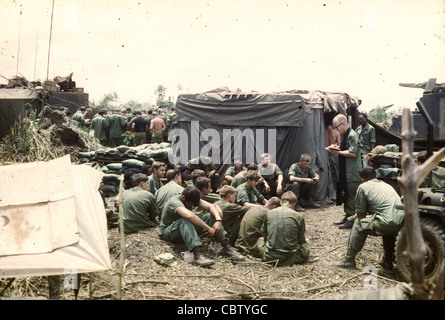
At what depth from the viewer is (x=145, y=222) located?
8.23m

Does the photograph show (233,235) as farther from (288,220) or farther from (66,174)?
(66,174)

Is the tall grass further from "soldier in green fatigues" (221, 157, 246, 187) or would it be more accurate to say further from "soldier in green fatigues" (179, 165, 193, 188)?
"soldier in green fatigues" (221, 157, 246, 187)

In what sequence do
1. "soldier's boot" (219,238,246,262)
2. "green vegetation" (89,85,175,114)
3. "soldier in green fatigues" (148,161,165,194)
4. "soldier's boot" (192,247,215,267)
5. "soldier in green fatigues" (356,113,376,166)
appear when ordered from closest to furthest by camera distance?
"soldier's boot" (192,247,215,267)
"soldier's boot" (219,238,246,262)
"soldier in green fatigues" (148,161,165,194)
"soldier in green fatigues" (356,113,376,166)
"green vegetation" (89,85,175,114)

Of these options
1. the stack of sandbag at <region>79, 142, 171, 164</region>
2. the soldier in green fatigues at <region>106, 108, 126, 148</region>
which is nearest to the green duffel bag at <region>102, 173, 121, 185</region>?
the stack of sandbag at <region>79, 142, 171, 164</region>

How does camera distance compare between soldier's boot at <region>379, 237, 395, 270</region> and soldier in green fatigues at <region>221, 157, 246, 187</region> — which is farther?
soldier in green fatigues at <region>221, 157, 246, 187</region>

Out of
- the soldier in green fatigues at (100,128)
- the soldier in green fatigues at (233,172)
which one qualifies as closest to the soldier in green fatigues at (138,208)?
the soldier in green fatigues at (233,172)

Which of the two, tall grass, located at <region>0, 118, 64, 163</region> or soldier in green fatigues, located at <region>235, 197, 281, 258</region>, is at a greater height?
tall grass, located at <region>0, 118, 64, 163</region>

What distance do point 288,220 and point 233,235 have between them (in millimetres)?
1362

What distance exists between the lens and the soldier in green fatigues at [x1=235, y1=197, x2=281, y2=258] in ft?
24.7

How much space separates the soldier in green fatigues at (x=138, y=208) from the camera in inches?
317

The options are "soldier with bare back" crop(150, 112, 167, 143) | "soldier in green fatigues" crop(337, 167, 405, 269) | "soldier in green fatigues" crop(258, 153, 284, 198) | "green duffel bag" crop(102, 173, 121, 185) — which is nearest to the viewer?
"soldier in green fatigues" crop(337, 167, 405, 269)

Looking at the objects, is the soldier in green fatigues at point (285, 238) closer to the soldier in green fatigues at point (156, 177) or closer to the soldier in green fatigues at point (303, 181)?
the soldier in green fatigues at point (156, 177)

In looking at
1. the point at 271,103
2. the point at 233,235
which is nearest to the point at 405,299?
the point at 233,235

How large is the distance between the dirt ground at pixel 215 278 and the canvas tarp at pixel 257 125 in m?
3.92
